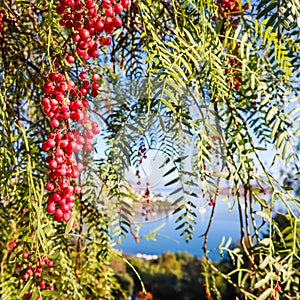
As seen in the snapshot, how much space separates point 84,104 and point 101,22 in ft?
0.26

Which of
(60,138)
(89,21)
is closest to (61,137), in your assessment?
(60,138)

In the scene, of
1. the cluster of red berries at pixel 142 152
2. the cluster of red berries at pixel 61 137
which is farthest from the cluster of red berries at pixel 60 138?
the cluster of red berries at pixel 142 152

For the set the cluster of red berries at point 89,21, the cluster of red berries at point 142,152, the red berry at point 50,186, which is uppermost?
the cluster of red berries at point 89,21

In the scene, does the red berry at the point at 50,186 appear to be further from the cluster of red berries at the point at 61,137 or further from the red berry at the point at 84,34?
the red berry at the point at 84,34

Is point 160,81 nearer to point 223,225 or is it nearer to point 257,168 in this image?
point 257,168

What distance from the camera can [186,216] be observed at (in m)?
0.49

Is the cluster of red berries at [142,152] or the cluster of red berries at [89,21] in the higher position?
the cluster of red berries at [89,21]

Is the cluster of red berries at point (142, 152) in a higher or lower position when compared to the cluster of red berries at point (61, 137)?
higher

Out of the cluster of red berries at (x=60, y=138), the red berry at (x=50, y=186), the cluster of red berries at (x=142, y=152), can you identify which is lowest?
the red berry at (x=50, y=186)

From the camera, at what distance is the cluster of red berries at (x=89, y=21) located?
1.09ft

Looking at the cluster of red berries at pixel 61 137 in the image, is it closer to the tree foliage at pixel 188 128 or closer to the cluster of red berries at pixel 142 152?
the tree foliage at pixel 188 128

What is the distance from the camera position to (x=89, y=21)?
34 cm

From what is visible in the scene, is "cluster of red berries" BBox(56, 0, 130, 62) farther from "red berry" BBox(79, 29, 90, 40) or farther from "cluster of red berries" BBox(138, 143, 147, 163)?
"cluster of red berries" BBox(138, 143, 147, 163)

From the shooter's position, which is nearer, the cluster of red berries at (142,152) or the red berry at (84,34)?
the red berry at (84,34)
